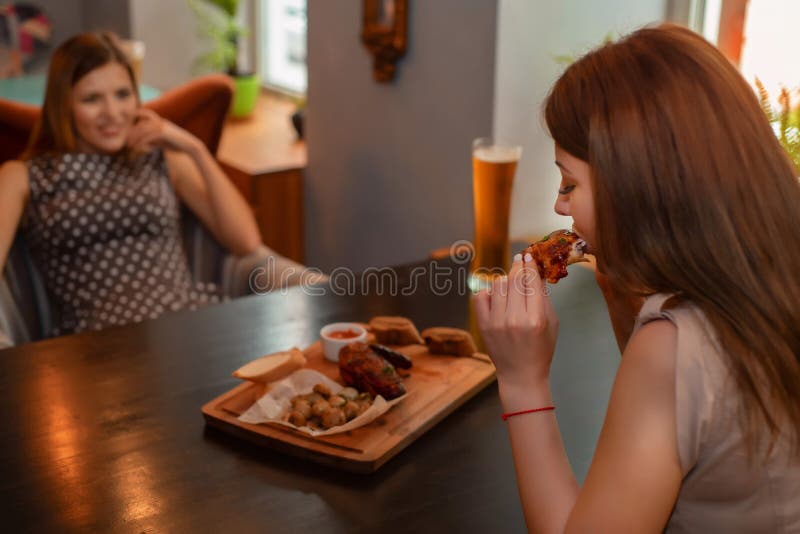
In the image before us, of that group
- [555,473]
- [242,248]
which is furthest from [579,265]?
[555,473]

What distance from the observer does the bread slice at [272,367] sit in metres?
1.53

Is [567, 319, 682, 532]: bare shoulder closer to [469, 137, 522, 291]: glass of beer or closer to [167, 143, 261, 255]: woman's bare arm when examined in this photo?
[469, 137, 522, 291]: glass of beer

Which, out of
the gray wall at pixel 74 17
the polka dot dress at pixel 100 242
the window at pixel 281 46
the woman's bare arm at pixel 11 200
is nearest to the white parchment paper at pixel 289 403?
the polka dot dress at pixel 100 242

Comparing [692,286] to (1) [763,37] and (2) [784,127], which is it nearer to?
(2) [784,127]

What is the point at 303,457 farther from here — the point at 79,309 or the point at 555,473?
the point at 79,309

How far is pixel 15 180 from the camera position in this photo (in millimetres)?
2502

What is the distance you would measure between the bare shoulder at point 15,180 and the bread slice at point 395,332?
3.98ft

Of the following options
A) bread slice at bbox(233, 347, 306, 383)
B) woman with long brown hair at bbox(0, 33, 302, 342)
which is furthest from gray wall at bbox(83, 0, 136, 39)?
bread slice at bbox(233, 347, 306, 383)

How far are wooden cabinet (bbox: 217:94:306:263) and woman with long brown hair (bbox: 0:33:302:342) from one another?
77cm

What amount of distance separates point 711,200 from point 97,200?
1914mm

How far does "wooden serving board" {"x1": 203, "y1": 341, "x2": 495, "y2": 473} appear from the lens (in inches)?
53.4

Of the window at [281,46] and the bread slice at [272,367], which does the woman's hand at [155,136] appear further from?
the window at [281,46]

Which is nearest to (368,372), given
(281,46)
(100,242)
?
(100,242)

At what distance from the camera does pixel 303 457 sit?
4.52ft
